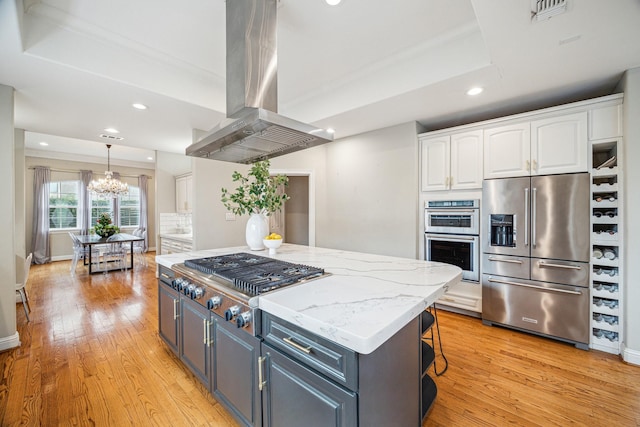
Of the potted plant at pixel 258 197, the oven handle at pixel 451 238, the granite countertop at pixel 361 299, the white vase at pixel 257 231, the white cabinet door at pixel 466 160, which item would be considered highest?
the white cabinet door at pixel 466 160

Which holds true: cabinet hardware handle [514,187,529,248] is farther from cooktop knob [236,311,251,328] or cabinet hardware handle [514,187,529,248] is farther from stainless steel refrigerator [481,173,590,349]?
cooktop knob [236,311,251,328]

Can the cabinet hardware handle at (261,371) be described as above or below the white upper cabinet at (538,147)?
below

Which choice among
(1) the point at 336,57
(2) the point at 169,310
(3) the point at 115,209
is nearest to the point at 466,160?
(1) the point at 336,57

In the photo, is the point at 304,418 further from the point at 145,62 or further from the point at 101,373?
the point at 145,62

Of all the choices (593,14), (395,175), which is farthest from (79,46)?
(593,14)

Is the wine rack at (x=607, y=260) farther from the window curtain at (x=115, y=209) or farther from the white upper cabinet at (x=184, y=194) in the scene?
the window curtain at (x=115, y=209)

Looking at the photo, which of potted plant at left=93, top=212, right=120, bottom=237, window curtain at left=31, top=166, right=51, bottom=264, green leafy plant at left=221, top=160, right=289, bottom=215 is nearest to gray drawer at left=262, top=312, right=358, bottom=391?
green leafy plant at left=221, top=160, right=289, bottom=215

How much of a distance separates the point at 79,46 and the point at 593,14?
3734 mm

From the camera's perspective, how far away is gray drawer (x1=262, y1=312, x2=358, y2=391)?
35.8 inches

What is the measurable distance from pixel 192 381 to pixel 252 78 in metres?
2.25

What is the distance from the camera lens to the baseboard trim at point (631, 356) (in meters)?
2.14

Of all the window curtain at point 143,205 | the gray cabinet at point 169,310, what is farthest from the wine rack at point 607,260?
the window curtain at point 143,205

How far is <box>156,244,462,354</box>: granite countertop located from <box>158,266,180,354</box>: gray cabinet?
117 centimetres

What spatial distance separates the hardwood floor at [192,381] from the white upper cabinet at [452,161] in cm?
165
